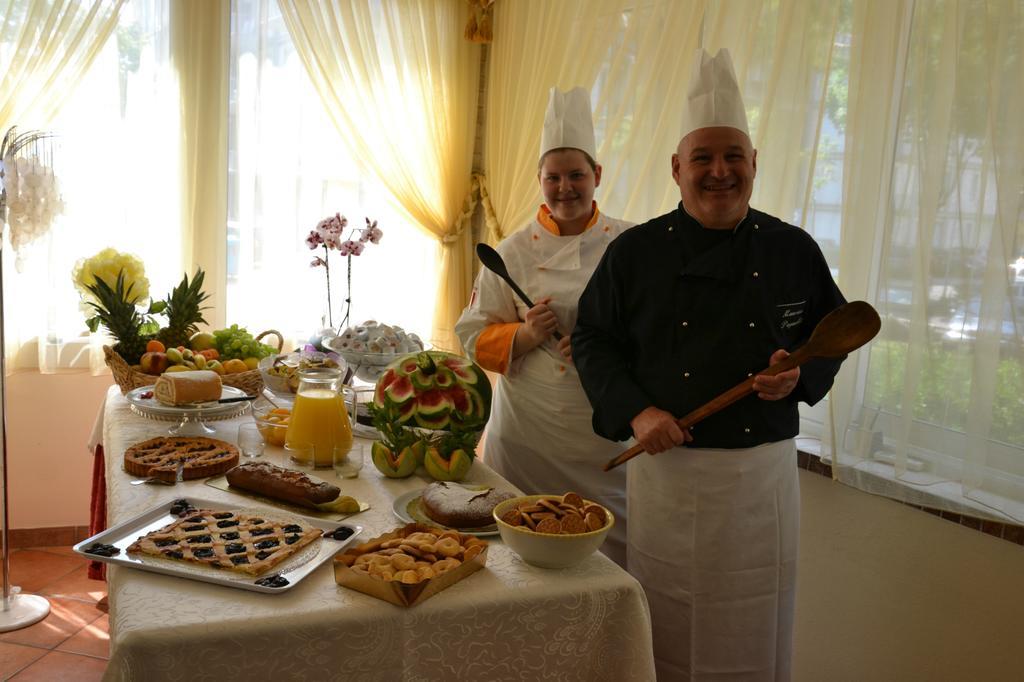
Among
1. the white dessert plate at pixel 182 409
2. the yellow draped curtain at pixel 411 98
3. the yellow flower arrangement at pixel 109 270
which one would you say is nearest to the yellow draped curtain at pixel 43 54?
the yellow draped curtain at pixel 411 98

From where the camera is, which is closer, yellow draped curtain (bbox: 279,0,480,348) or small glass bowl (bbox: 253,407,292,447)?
small glass bowl (bbox: 253,407,292,447)

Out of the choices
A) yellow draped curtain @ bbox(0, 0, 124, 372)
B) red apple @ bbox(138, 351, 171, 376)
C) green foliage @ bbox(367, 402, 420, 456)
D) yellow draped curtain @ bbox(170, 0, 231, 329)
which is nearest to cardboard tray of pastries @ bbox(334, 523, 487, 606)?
green foliage @ bbox(367, 402, 420, 456)

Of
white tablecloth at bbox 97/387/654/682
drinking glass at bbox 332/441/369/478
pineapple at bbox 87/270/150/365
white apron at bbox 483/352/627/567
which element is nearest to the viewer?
white tablecloth at bbox 97/387/654/682

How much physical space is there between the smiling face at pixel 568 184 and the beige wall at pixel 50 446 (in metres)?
2.59

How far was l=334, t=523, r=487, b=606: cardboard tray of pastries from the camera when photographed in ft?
3.67

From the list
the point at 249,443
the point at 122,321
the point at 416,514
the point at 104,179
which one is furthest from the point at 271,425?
the point at 104,179

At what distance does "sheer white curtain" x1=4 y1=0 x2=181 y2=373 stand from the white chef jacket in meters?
2.23

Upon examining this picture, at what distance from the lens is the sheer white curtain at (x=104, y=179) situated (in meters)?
3.55

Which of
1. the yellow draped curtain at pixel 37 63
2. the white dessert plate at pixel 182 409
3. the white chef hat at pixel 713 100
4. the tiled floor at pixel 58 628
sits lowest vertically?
the tiled floor at pixel 58 628

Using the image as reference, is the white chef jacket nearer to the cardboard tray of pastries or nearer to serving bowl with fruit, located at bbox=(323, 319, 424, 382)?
serving bowl with fruit, located at bbox=(323, 319, 424, 382)

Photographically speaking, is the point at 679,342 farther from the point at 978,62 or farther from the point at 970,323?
the point at 978,62

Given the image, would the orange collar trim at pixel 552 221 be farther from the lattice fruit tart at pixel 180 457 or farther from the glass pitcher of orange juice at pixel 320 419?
the lattice fruit tart at pixel 180 457

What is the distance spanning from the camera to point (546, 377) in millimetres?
2062

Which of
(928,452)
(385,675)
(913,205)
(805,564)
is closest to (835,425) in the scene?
(928,452)
